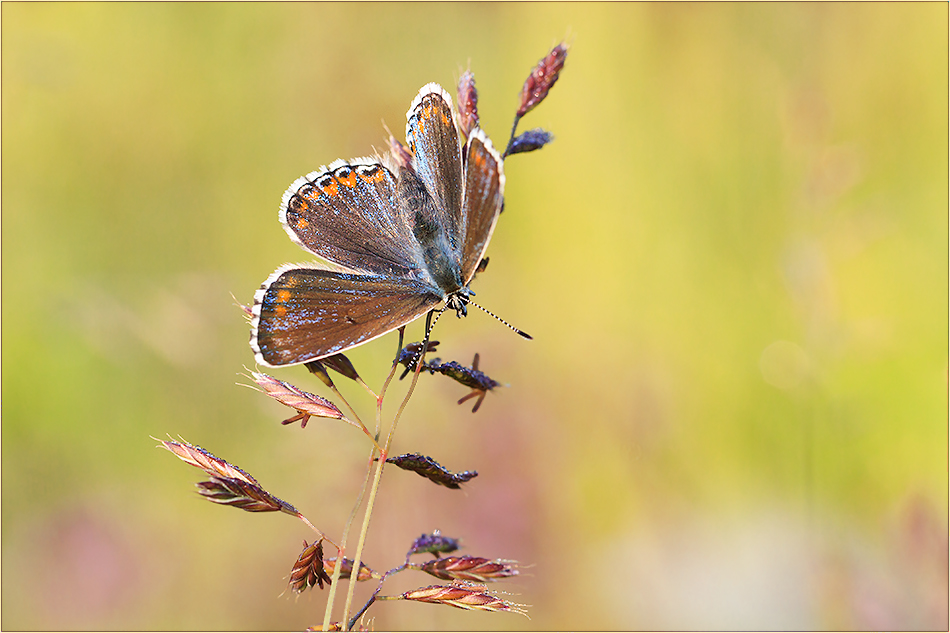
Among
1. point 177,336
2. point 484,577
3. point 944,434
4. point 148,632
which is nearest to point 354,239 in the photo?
point 484,577

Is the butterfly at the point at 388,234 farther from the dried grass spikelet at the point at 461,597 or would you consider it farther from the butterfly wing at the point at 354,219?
the dried grass spikelet at the point at 461,597

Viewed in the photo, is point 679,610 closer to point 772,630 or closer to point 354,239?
point 772,630

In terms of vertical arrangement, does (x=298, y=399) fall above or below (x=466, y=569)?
above

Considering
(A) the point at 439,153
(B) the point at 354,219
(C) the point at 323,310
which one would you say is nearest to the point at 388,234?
(B) the point at 354,219

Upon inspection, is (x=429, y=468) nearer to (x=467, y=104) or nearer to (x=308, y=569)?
(x=308, y=569)

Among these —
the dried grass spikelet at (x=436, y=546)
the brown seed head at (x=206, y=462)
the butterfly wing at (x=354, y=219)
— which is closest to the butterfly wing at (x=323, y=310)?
the butterfly wing at (x=354, y=219)

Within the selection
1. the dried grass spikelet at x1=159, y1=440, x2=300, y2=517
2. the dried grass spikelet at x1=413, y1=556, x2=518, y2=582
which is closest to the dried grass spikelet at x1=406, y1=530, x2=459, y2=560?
the dried grass spikelet at x1=413, y1=556, x2=518, y2=582

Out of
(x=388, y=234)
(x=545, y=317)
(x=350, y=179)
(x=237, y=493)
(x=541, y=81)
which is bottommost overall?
(x=237, y=493)
